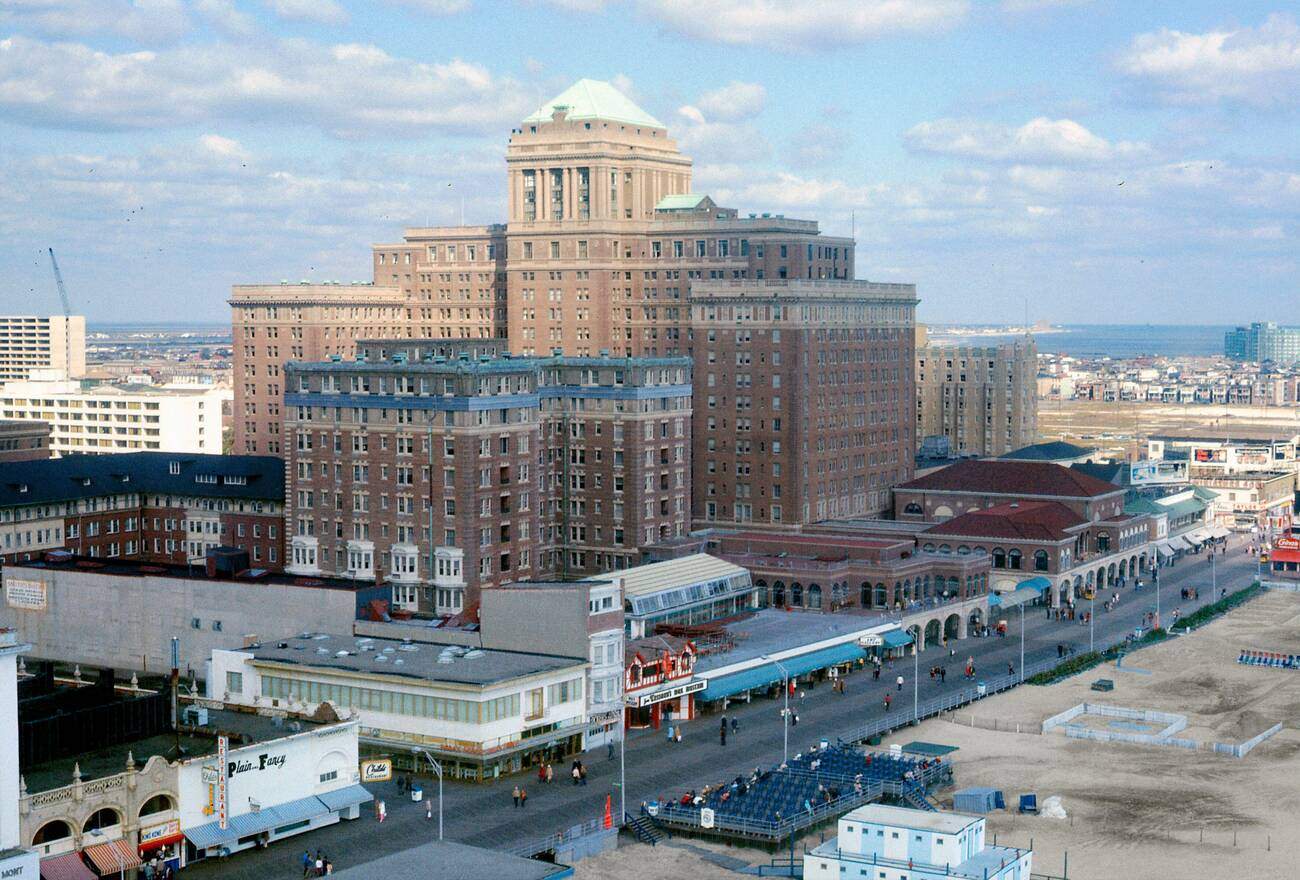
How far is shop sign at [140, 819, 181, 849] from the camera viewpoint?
91438 mm

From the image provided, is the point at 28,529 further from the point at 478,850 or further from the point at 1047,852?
the point at 1047,852

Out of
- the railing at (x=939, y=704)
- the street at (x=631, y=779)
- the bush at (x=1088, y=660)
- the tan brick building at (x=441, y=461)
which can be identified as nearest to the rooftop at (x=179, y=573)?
the tan brick building at (x=441, y=461)

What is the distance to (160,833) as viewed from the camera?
92375mm

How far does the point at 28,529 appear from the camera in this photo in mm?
164125

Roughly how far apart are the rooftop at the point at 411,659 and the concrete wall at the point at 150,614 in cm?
821

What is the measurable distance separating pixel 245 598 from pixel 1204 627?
94.9 m

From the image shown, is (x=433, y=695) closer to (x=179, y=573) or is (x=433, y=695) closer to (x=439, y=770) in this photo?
(x=439, y=770)

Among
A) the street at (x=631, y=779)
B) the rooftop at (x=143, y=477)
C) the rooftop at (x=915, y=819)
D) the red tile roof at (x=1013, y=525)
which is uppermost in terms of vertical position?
the rooftop at (x=143, y=477)

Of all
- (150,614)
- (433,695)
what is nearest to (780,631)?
(433,695)

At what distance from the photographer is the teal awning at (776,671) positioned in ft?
428

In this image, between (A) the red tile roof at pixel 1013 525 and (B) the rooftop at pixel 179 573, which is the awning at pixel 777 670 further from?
(A) the red tile roof at pixel 1013 525

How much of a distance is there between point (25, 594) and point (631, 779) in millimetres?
60789

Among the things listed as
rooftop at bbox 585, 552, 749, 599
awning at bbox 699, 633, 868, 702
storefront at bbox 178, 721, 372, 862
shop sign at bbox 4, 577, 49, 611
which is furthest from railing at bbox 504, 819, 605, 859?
shop sign at bbox 4, 577, 49, 611

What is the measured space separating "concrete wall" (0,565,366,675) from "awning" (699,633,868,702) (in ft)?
89.9
